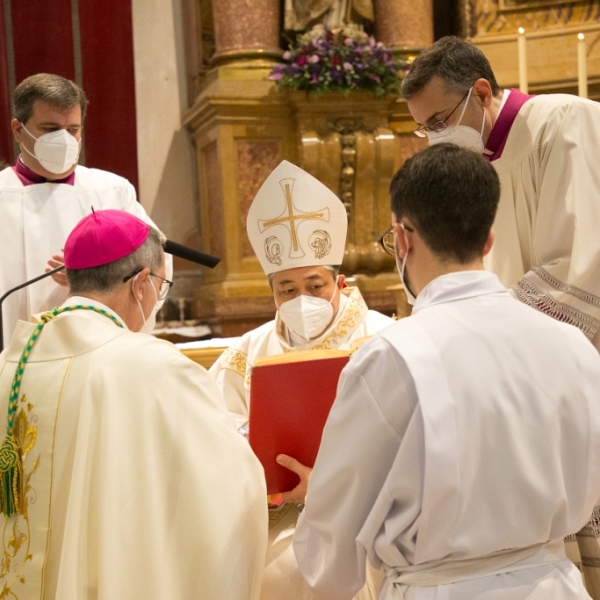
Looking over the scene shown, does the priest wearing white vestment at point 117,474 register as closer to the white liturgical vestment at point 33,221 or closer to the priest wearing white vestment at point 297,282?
the priest wearing white vestment at point 297,282

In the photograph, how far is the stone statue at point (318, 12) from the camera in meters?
6.34

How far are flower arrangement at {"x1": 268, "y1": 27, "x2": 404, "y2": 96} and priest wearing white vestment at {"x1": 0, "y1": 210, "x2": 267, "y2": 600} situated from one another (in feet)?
11.8

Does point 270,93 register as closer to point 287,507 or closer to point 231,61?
point 231,61

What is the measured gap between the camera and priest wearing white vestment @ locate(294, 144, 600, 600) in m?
1.80

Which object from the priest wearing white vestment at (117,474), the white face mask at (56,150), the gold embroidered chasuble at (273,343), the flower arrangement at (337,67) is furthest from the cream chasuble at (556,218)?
the flower arrangement at (337,67)

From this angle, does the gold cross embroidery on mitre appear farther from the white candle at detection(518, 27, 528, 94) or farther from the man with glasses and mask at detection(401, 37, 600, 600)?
the white candle at detection(518, 27, 528, 94)

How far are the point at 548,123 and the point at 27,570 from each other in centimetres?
213

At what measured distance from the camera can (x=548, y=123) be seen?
2.94 metres

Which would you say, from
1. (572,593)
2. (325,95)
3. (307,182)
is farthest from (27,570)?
(325,95)

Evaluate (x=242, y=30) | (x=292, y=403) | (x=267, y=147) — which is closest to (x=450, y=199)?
(x=292, y=403)

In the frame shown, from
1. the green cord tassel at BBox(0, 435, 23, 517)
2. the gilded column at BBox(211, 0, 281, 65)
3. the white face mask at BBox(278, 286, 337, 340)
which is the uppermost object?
the gilded column at BBox(211, 0, 281, 65)

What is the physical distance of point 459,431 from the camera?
179 cm

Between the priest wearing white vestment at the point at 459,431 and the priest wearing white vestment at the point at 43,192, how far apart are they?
2.20 meters

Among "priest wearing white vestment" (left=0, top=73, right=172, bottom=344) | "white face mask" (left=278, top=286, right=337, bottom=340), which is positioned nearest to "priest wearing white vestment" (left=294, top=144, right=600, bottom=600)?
"white face mask" (left=278, top=286, right=337, bottom=340)
